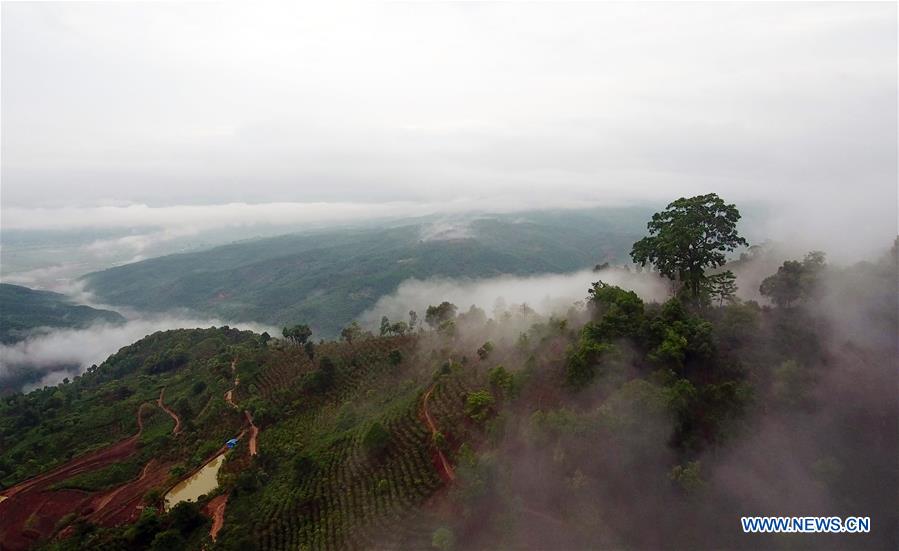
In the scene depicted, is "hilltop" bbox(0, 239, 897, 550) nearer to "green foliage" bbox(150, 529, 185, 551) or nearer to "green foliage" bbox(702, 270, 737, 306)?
"green foliage" bbox(150, 529, 185, 551)

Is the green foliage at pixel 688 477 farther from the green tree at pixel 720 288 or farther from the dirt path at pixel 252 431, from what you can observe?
the dirt path at pixel 252 431

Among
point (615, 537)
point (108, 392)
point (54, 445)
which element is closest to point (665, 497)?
point (615, 537)

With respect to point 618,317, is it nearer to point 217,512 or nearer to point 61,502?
point 217,512

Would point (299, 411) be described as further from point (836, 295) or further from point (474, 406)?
point (836, 295)

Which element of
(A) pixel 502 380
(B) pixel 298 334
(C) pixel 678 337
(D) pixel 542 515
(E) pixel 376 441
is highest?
(C) pixel 678 337

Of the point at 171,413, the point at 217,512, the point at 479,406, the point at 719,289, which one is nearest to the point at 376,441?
the point at 479,406

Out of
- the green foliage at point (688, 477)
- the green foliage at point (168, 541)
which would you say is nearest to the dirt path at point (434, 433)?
the green foliage at point (688, 477)

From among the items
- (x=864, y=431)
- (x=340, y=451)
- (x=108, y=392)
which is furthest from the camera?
(x=108, y=392)

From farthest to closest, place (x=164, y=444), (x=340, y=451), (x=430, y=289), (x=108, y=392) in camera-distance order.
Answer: (x=430, y=289) < (x=108, y=392) < (x=164, y=444) < (x=340, y=451)
